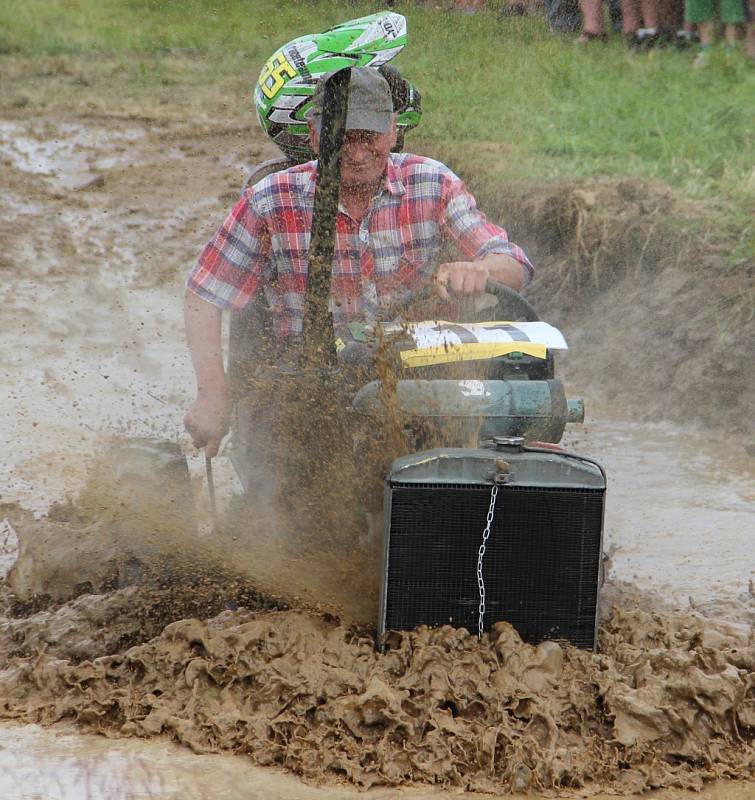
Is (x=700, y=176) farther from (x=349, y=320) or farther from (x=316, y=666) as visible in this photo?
(x=316, y=666)

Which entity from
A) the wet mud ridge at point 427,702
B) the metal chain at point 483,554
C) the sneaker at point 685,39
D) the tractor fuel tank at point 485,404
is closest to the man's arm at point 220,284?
the tractor fuel tank at point 485,404

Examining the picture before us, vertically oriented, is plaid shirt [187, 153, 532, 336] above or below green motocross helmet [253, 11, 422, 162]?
below

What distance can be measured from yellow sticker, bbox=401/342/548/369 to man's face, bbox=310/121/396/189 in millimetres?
958

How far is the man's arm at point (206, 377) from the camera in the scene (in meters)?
4.52

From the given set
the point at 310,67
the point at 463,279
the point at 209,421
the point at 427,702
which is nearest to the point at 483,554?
the point at 427,702

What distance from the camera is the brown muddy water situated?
3.29 m

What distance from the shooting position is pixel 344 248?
465 centimetres

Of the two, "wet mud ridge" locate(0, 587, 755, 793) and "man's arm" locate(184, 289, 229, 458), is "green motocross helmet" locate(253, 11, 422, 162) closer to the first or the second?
"man's arm" locate(184, 289, 229, 458)

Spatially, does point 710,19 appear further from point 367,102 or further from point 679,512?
point 367,102

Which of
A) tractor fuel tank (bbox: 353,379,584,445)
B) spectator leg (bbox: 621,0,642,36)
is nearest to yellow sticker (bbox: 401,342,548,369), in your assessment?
tractor fuel tank (bbox: 353,379,584,445)

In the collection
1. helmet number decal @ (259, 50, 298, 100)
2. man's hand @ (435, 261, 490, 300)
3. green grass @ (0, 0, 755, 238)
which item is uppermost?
green grass @ (0, 0, 755, 238)

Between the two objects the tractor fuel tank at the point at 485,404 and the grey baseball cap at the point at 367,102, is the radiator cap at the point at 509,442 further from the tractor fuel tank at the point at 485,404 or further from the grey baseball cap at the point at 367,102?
the grey baseball cap at the point at 367,102

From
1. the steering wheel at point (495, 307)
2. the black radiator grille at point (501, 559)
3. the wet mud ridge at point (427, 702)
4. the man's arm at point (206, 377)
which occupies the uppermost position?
the steering wheel at point (495, 307)

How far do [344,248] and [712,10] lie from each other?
5.22 metres
